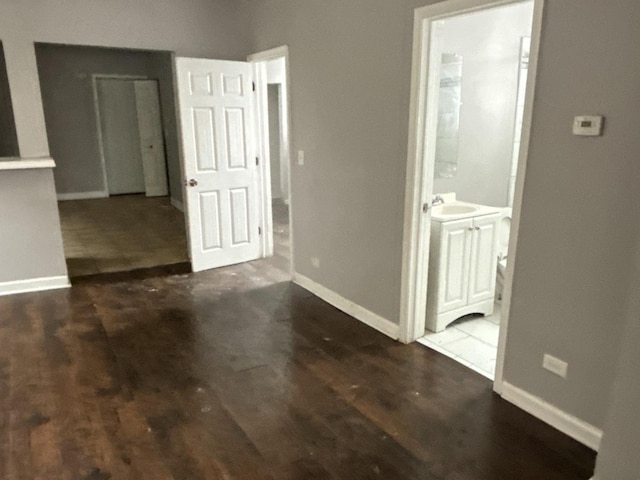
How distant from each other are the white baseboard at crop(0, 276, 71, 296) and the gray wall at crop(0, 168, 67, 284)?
0.12 ft

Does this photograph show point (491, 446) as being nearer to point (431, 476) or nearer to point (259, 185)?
point (431, 476)

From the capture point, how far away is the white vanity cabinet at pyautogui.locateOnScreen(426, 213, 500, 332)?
331 centimetres

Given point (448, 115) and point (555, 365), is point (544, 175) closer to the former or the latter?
point (555, 365)

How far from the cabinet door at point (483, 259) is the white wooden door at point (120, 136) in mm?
7215

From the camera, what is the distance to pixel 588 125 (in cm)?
204

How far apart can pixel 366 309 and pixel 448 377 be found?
91cm

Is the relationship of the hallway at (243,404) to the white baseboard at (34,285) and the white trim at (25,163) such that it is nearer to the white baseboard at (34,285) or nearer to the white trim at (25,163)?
the white baseboard at (34,285)

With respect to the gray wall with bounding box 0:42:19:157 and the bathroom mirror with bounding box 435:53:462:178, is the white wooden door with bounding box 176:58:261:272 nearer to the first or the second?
the gray wall with bounding box 0:42:19:157

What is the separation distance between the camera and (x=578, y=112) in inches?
82.1

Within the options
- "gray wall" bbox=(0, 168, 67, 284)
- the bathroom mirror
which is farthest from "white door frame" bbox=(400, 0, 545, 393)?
"gray wall" bbox=(0, 168, 67, 284)

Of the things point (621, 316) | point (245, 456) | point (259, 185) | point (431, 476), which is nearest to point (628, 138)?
point (621, 316)

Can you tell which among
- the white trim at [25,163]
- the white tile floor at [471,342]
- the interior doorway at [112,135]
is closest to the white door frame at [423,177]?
the white tile floor at [471,342]

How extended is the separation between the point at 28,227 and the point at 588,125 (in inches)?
166

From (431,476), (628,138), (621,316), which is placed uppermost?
(628,138)
